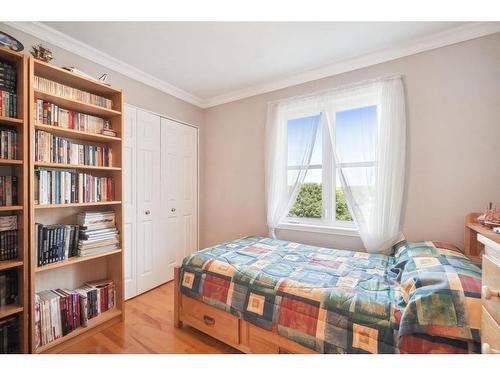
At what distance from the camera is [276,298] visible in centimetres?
142

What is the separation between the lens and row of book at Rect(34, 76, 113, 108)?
1.57m

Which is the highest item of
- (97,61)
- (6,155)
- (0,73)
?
(97,61)

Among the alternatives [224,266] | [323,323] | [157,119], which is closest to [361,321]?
[323,323]

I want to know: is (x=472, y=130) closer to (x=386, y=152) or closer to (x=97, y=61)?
(x=386, y=152)

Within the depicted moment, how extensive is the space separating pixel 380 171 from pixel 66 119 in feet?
9.07

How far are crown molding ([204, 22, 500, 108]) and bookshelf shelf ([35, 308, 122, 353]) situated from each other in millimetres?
2803

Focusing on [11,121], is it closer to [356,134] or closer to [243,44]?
[243,44]

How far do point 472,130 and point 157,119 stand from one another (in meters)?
3.13

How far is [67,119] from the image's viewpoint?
5.81ft

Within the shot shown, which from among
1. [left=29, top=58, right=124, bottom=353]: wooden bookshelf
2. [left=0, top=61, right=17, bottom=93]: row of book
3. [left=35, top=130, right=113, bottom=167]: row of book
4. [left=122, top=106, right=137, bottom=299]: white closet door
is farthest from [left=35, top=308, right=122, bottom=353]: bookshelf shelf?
[left=0, top=61, right=17, bottom=93]: row of book

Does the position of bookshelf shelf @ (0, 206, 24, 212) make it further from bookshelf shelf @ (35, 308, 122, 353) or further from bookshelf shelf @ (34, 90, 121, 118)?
bookshelf shelf @ (35, 308, 122, 353)

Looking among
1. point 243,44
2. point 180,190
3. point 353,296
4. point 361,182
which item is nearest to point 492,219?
point 361,182

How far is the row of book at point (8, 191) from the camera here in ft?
4.66

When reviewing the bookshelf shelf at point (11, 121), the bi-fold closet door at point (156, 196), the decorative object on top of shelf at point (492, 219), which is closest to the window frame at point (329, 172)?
the decorative object on top of shelf at point (492, 219)
